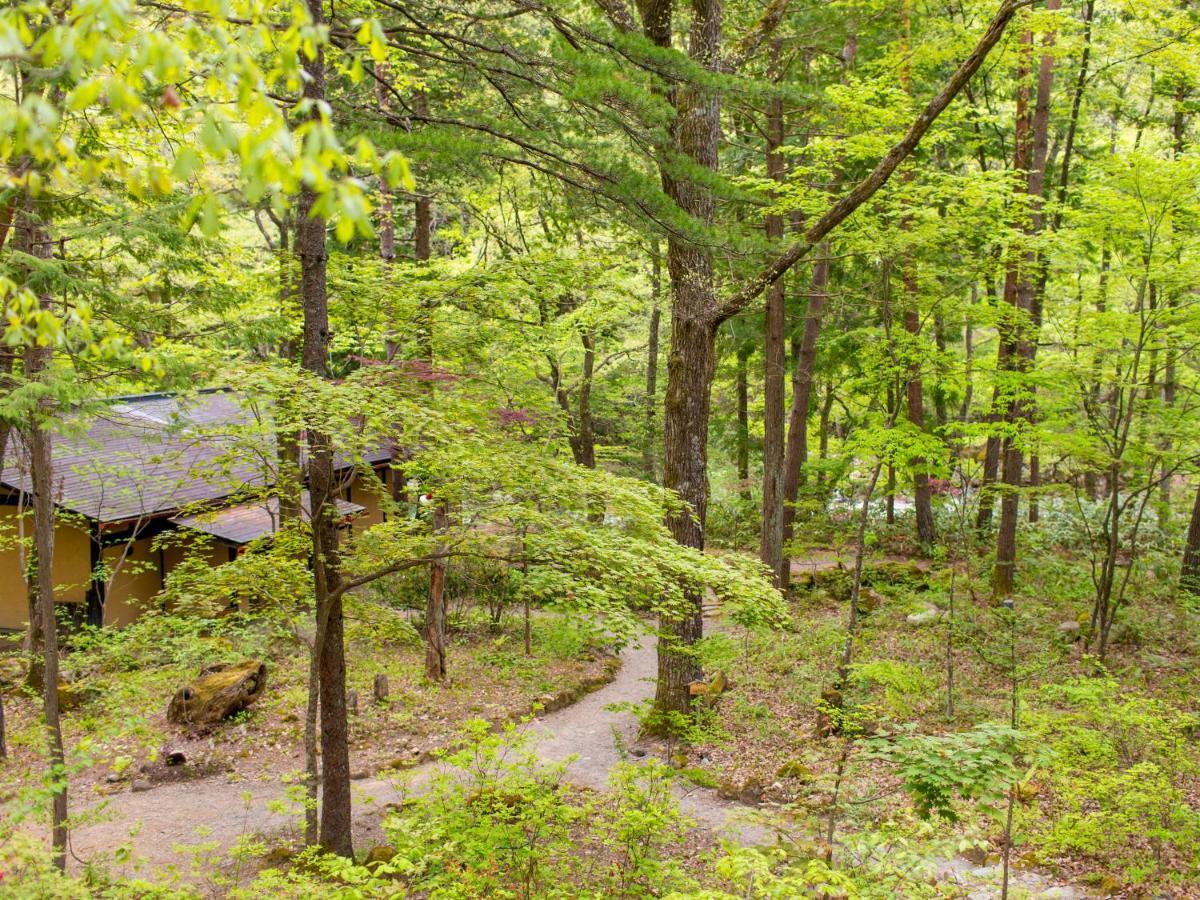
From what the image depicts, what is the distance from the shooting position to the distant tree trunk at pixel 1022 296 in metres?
10.7

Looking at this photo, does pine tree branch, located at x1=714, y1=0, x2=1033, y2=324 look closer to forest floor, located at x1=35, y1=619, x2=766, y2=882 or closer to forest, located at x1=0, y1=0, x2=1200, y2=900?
forest, located at x1=0, y1=0, x2=1200, y2=900

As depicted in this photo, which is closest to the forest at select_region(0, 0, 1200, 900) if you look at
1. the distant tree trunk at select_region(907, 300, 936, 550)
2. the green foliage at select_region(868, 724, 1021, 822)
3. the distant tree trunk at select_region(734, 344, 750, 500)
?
the green foliage at select_region(868, 724, 1021, 822)

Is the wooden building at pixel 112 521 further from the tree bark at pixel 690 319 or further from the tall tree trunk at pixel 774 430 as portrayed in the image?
the tall tree trunk at pixel 774 430

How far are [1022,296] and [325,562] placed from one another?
12.2 m

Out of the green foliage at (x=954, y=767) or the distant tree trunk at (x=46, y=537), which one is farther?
the distant tree trunk at (x=46, y=537)

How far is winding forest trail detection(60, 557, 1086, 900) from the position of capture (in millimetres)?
6465

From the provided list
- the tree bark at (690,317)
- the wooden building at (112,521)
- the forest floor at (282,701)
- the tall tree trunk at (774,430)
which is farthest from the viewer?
the tall tree trunk at (774,430)

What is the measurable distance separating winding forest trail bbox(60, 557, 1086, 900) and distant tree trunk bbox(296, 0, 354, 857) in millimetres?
376

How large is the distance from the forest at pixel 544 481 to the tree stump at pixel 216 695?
0.22 ft

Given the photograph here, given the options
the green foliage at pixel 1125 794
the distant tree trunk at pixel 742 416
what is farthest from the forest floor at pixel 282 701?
the distant tree trunk at pixel 742 416

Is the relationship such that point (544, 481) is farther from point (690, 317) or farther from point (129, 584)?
point (129, 584)

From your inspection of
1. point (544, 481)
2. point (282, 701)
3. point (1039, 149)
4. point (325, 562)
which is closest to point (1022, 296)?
point (1039, 149)

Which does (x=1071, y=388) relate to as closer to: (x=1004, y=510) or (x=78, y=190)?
(x=1004, y=510)

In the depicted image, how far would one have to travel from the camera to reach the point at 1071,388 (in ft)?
34.4
